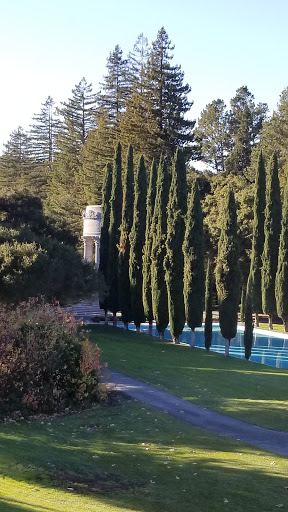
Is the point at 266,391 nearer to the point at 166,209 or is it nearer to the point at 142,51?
the point at 166,209

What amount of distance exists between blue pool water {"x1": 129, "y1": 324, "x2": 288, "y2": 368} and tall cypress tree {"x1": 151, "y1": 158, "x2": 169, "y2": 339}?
3082mm

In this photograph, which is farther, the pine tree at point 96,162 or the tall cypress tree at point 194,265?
the pine tree at point 96,162

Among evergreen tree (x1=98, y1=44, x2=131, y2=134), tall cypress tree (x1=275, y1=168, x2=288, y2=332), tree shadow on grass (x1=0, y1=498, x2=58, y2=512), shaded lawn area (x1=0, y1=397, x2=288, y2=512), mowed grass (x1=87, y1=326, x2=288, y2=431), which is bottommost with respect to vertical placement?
shaded lawn area (x1=0, y1=397, x2=288, y2=512)

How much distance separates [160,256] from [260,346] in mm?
7567

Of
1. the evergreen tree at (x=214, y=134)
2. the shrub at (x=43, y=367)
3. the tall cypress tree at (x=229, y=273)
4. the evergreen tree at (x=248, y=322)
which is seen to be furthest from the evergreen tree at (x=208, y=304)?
the evergreen tree at (x=214, y=134)

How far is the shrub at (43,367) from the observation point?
14.5 meters

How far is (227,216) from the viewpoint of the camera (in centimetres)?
2588

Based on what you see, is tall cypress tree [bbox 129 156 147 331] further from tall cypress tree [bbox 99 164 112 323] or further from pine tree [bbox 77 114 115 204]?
pine tree [bbox 77 114 115 204]

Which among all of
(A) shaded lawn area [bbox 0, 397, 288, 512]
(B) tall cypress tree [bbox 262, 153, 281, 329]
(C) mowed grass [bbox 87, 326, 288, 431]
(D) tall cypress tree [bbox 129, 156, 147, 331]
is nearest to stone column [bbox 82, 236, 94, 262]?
(D) tall cypress tree [bbox 129, 156, 147, 331]

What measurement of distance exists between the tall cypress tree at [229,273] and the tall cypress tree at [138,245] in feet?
21.7

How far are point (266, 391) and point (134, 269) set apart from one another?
1514 cm

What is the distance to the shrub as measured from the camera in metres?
14.5

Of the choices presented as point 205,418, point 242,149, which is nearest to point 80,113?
point 242,149

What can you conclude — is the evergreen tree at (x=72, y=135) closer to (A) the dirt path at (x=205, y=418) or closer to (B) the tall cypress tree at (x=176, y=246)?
(B) the tall cypress tree at (x=176, y=246)
